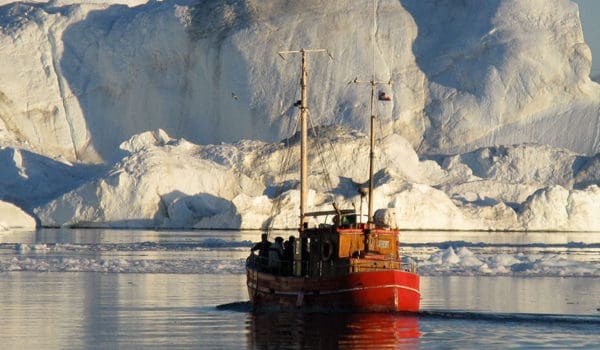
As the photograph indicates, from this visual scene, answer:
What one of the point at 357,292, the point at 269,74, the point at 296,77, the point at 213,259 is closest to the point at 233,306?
the point at 357,292

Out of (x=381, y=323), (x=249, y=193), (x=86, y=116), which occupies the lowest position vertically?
(x=381, y=323)

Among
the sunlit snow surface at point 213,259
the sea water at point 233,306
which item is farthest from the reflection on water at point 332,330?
the sunlit snow surface at point 213,259

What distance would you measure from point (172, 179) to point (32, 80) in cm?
2247

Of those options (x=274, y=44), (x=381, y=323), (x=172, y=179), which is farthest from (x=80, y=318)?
(x=274, y=44)

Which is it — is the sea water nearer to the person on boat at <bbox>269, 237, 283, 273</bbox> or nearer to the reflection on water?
the reflection on water

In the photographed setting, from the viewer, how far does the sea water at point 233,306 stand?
1853 centimetres

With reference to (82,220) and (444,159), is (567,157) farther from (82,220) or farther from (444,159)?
(82,220)

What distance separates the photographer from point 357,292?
21.5 metres

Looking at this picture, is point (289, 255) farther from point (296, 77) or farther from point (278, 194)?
point (296, 77)

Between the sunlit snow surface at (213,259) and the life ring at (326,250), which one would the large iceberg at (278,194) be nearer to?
the sunlit snow surface at (213,259)

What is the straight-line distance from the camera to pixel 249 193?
2493 inches

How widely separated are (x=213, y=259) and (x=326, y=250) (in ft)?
47.0

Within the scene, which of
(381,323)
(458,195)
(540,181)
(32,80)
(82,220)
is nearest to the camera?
(381,323)

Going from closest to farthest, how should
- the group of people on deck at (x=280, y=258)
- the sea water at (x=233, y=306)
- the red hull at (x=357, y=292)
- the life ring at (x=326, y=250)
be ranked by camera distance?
the sea water at (x=233, y=306) < the red hull at (x=357, y=292) < the life ring at (x=326, y=250) < the group of people on deck at (x=280, y=258)
